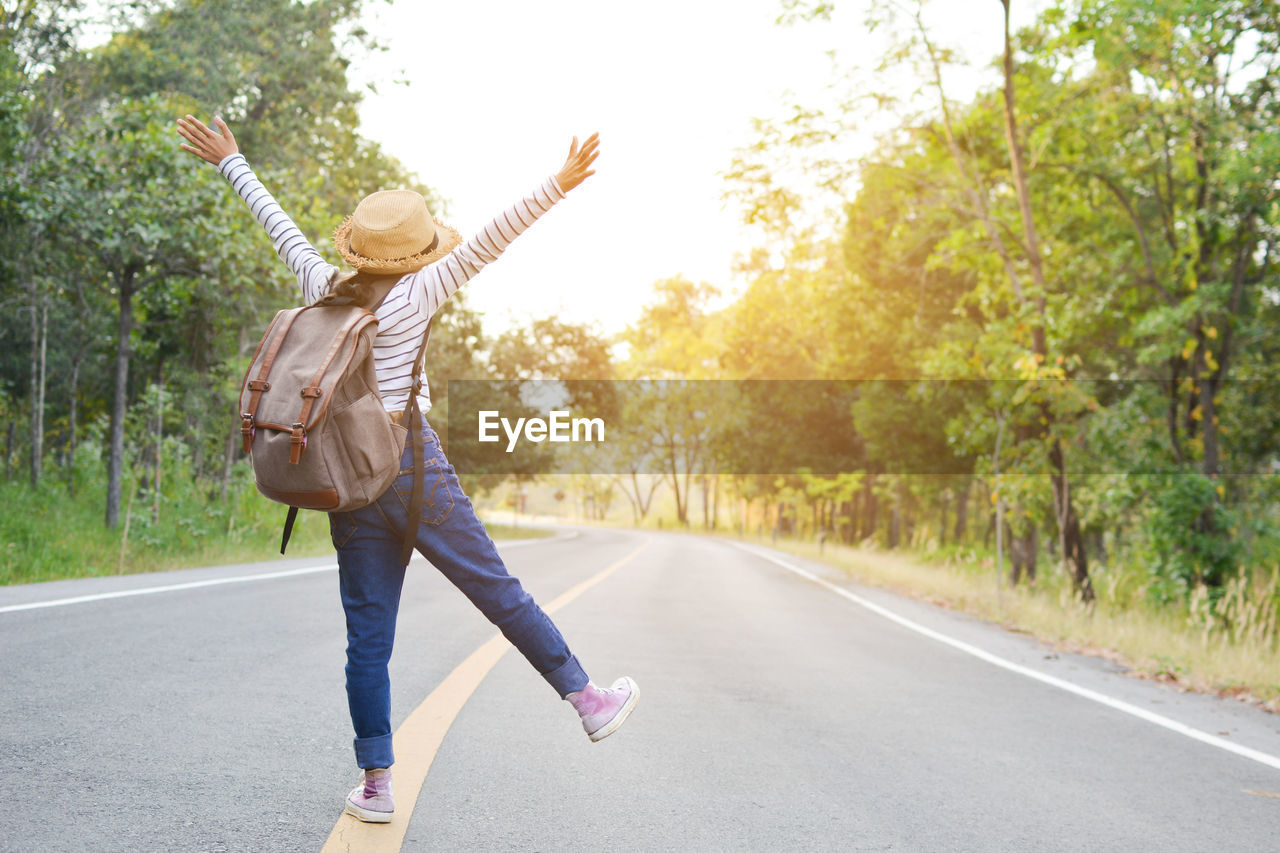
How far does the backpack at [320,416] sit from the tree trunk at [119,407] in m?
11.1

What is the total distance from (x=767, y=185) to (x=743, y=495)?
Result: 115 feet

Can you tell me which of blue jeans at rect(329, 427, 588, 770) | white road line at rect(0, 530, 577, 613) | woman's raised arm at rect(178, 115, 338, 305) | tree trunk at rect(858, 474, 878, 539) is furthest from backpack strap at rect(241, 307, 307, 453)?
tree trunk at rect(858, 474, 878, 539)

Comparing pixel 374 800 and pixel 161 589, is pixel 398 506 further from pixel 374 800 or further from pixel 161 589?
pixel 161 589

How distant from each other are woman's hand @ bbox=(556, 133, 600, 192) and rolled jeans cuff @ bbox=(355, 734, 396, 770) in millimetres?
1691

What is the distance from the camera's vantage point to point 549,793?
3404 millimetres

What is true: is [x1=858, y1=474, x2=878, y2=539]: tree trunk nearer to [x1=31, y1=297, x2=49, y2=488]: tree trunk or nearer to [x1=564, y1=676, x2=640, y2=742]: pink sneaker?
[x1=31, y1=297, x2=49, y2=488]: tree trunk

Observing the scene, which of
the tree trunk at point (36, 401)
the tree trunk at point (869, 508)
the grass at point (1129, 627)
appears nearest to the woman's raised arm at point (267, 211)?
the grass at point (1129, 627)

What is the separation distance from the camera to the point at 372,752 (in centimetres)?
289

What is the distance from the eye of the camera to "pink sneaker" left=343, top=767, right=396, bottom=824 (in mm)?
2881

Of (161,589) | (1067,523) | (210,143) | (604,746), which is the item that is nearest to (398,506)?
(210,143)

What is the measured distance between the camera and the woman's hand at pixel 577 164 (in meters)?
3.00

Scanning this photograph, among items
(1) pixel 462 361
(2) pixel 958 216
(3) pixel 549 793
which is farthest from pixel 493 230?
(1) pixel 462 361

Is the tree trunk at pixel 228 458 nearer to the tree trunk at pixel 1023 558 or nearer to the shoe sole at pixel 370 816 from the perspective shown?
A: the tree trunk at pixel 1023 558

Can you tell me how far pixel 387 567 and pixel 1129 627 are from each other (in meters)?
9.12
